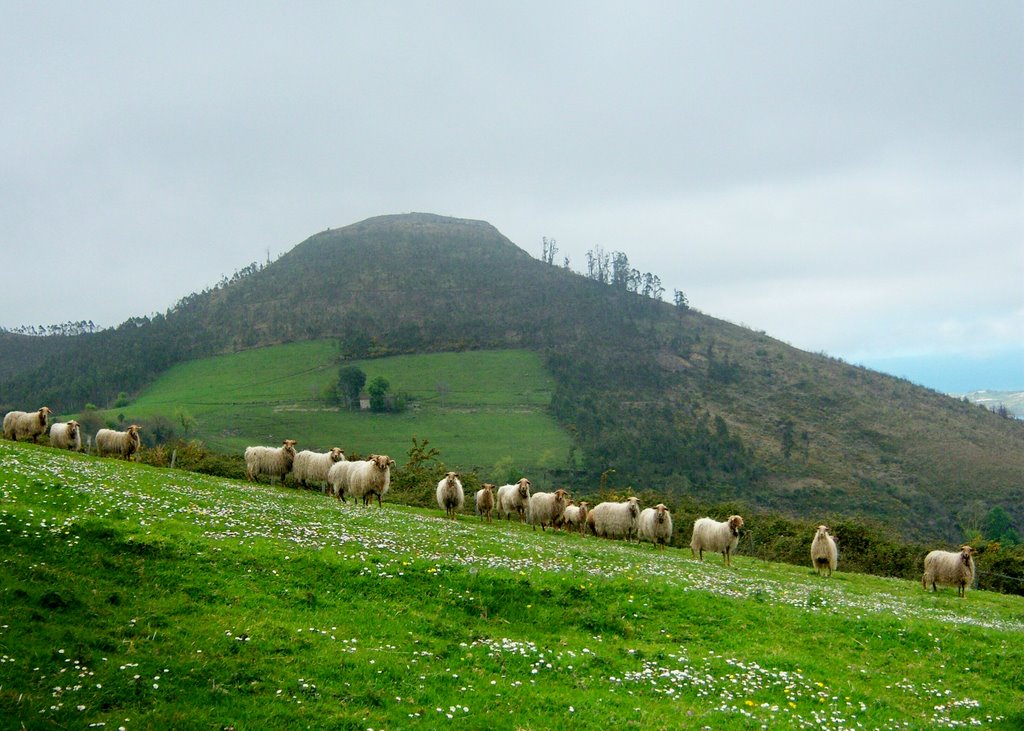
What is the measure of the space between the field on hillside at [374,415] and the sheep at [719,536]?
85043mm

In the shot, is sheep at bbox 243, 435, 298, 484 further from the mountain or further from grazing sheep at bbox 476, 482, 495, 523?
the mountain

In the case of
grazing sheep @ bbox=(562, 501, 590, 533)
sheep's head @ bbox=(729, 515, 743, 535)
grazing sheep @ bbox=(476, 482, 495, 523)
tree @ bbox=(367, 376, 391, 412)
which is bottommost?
grazing sheep @ bbox=(562, 501, 590, 533)

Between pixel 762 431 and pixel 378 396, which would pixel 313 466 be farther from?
pixel 762 431

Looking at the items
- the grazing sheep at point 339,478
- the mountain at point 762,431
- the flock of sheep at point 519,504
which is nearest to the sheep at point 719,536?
the flock of sheep at point 519,504

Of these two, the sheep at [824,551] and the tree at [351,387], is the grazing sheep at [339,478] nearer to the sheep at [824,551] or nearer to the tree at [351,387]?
the sheep at [824,551]

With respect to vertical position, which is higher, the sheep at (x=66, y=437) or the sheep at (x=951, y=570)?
the sheep at (x=66, y=437)

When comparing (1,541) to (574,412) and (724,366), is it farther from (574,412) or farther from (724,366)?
(724,366)

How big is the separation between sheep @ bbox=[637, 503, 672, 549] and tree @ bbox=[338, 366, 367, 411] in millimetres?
120216

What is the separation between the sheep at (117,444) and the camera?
49469mm

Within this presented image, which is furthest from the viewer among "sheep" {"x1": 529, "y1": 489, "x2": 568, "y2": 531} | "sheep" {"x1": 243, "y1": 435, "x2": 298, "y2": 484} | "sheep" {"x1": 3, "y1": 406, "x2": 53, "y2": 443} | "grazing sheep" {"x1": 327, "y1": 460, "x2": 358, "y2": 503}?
"sheep" {"x1": 3, "y1": 406, "x2": 53, "y2": 443}

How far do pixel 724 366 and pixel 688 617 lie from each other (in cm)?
18853

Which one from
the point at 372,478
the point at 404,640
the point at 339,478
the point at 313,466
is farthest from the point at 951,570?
the point at 313,466

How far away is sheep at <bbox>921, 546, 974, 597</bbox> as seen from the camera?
114 ft

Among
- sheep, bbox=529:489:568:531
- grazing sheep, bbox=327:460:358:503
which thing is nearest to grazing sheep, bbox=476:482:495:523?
sheep, bbox=529:489:568:531
